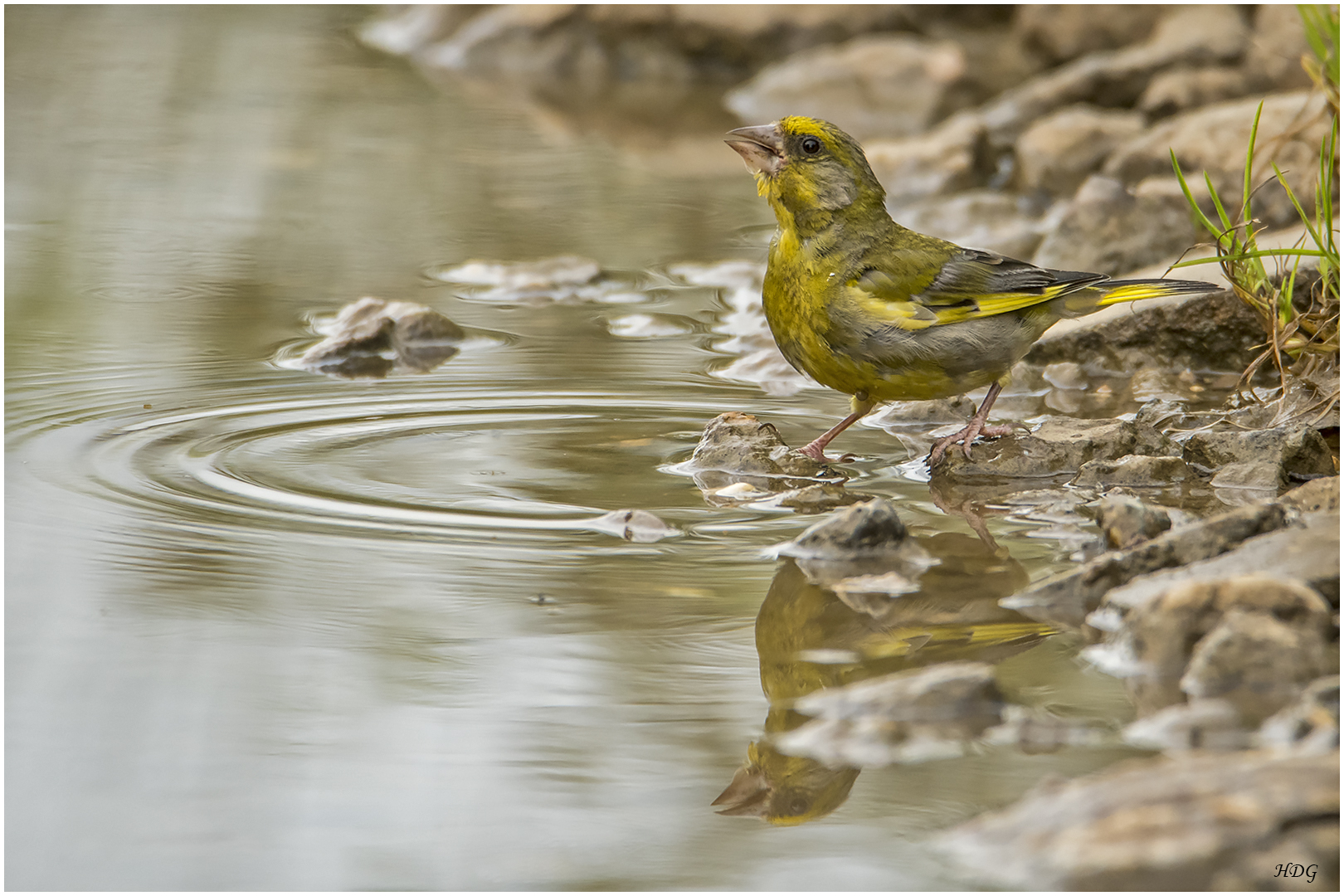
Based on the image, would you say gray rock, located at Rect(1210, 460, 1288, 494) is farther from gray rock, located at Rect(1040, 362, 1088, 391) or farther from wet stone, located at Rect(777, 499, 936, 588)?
gray rock, located at Rect(1040, 362, 1088, 391)

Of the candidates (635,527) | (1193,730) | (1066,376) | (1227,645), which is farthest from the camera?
(1066,376)

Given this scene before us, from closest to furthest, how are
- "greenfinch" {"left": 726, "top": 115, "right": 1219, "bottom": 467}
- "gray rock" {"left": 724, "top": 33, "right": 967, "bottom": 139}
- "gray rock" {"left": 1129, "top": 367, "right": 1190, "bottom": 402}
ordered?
"greenfinch" {"left": 726, "top": 115, "right": 1219, "bottom": 467} < "gray rock" {"left": 1129, "top": 367, "right": 1190, "bottom": 402} < "gray rock" {"left": 724, "top": 33, "right": 967, "bottom": 139}

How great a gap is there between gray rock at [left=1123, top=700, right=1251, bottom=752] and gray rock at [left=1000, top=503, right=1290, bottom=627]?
599 millimetres

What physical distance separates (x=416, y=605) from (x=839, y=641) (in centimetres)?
89

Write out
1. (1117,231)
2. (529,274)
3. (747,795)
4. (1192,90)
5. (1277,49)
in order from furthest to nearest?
(1277,49) < (1192,90) < (529,274) < (1117,231) < (747,795)

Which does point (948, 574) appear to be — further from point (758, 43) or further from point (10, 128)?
point (758, 43)

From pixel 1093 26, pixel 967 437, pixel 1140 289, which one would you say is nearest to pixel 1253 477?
pixel 1140 289

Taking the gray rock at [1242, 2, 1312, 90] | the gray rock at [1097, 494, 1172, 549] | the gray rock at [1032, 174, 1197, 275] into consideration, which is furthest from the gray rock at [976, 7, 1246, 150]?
the gray rock at [1097, 494, 1172, 549]

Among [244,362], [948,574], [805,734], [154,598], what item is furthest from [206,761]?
[244,362]

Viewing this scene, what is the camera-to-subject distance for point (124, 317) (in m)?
6.30

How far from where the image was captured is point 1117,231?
22.2ft

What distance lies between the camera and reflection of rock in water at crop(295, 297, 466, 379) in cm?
564

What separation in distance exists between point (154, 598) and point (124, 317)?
10.6ft

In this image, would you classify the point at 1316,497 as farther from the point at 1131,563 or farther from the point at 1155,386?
the point at 1155,386
